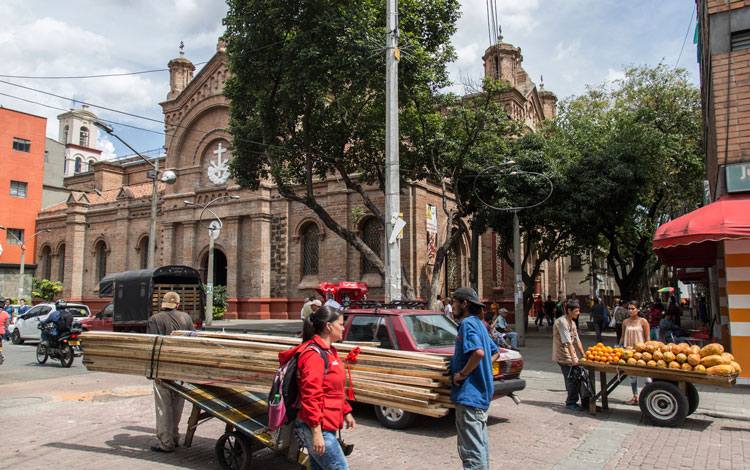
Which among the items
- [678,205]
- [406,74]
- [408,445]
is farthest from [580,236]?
[408,445]

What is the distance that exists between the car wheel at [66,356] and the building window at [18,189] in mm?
35096

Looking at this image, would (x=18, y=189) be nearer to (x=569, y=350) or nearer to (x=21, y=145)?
(x=21, y=145)

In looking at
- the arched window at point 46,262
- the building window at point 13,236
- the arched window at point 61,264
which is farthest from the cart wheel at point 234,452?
the building window at point 13,236

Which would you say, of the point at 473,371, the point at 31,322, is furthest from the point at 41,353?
the point at 473,371

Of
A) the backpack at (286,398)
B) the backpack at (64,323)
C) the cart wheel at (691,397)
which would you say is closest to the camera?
the backpack at (286,398)

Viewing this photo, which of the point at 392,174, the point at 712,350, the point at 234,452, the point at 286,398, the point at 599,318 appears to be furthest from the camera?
the point at 599,318

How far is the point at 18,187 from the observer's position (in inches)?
1635

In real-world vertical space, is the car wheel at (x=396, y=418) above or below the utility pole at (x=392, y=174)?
below

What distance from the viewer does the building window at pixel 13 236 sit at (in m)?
40.8

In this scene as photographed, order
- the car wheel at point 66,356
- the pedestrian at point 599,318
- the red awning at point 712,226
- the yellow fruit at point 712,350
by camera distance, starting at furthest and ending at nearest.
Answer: the pedestrian at point 599,318 → the car wheel at point 66,356 → the red awning at point 712,226 → the yellow fruit at point 712,350

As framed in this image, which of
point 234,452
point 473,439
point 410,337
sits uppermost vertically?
point 410,337

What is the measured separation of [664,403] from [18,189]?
47580 millimetres

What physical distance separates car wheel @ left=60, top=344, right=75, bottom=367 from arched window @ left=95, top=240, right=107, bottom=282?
26.8m

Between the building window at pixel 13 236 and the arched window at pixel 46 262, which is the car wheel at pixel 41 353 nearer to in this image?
the arched window at pixel 46 262
